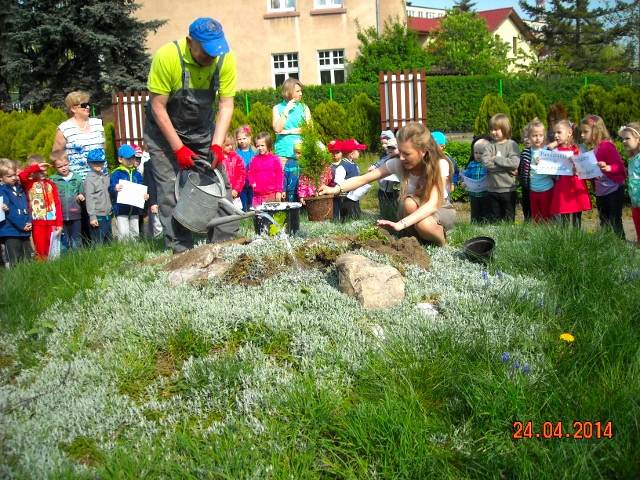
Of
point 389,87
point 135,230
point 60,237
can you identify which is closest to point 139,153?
point 135,230

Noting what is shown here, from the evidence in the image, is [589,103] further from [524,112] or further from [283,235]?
[283,235]

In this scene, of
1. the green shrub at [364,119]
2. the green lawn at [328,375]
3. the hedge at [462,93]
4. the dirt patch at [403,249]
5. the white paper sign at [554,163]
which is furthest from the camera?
the hedge at [462,93]

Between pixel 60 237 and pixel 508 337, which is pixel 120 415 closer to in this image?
pixel 508 337

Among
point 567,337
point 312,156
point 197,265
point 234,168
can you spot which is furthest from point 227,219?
point 234,168

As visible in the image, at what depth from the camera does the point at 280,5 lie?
2908 centimetres

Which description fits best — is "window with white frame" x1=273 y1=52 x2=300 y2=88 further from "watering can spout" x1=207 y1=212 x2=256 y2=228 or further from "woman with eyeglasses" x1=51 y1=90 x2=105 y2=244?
"watering can spout" x1=207 y1=212 x2=256 y2=228

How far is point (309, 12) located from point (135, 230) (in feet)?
72.1

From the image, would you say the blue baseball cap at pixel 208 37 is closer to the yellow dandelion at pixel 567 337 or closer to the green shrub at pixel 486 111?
the yellow dandelion at pixel 567 337

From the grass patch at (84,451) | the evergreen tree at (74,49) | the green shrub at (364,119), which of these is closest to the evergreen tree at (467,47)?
the green shrub at (364,119)

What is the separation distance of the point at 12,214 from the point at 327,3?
77.8ft

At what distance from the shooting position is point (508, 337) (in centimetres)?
361

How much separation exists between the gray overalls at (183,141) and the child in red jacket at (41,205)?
235 cm

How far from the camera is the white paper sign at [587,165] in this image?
22.9 feet

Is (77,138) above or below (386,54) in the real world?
below
